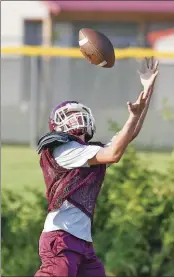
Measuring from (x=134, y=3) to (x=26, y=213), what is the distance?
19.6 m

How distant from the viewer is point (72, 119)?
18.1 feet

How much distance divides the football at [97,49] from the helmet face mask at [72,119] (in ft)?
0.92

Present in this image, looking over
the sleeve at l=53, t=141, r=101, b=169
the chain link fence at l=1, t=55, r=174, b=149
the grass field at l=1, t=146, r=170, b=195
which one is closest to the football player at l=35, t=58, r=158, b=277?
the sleeve at l=53, t=141, r=101, b=169

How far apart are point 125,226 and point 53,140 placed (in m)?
2.60

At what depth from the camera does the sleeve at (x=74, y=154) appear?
5328 mm

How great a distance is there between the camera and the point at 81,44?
5.57 metres

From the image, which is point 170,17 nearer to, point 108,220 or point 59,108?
point 108,220

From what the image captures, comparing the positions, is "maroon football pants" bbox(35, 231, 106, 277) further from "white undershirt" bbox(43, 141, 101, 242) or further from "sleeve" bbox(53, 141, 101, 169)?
"sleeve" bbox(53, 141, 101, 169)

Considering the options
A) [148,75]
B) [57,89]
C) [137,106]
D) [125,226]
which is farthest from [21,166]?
[137,106]

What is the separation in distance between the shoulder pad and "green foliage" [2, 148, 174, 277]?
248 centimetres

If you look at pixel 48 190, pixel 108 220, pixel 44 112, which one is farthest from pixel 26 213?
pixel 44 112

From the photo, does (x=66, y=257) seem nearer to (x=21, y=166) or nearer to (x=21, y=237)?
(x=21, y=237)

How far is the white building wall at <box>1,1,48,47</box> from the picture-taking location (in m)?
26.4

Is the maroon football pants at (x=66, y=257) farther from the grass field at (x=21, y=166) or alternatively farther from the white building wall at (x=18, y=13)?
the white building wall at (x=18, y=13)
